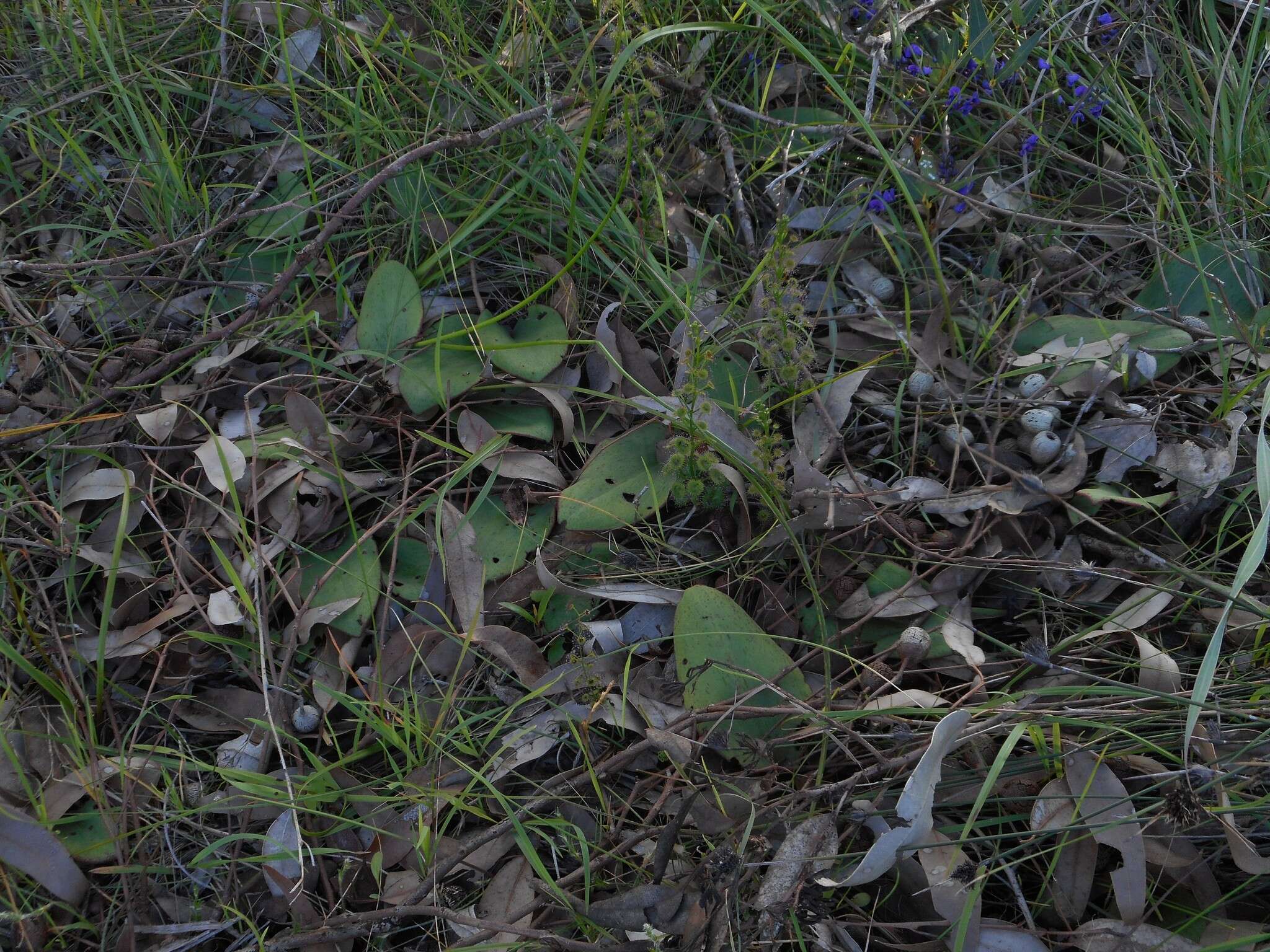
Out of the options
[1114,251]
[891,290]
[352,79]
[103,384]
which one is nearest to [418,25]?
[352,79]

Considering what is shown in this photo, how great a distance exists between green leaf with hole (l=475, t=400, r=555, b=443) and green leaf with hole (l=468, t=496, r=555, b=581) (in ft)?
0.44

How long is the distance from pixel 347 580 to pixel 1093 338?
1450 millimetres

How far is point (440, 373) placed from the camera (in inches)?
71.1

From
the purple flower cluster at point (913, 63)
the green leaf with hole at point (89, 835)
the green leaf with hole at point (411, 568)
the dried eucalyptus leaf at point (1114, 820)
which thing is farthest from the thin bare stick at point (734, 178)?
the green leaf with hole at point (89, 835)

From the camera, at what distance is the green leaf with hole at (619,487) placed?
1641 mm

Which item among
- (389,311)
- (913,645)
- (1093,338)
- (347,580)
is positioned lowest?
(347,580)

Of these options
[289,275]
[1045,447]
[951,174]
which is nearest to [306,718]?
[289,275]

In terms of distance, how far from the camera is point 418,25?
7.34 feet

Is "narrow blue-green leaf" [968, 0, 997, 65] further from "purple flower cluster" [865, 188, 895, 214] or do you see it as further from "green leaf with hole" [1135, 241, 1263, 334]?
"green leaf with hole" [1135, 241, 1263, 334]

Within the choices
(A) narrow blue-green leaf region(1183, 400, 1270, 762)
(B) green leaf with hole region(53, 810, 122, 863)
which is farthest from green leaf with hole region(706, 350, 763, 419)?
(B) green leaf with hole region(53, 810, 122, 863)

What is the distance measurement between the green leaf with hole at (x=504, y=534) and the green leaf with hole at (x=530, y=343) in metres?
0.26

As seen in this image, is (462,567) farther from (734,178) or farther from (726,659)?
(734,178)

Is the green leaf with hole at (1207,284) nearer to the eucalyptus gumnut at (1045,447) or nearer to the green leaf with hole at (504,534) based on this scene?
the eucalyptus gumnut at (1045,447)

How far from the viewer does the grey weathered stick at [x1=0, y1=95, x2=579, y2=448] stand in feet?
6.04
